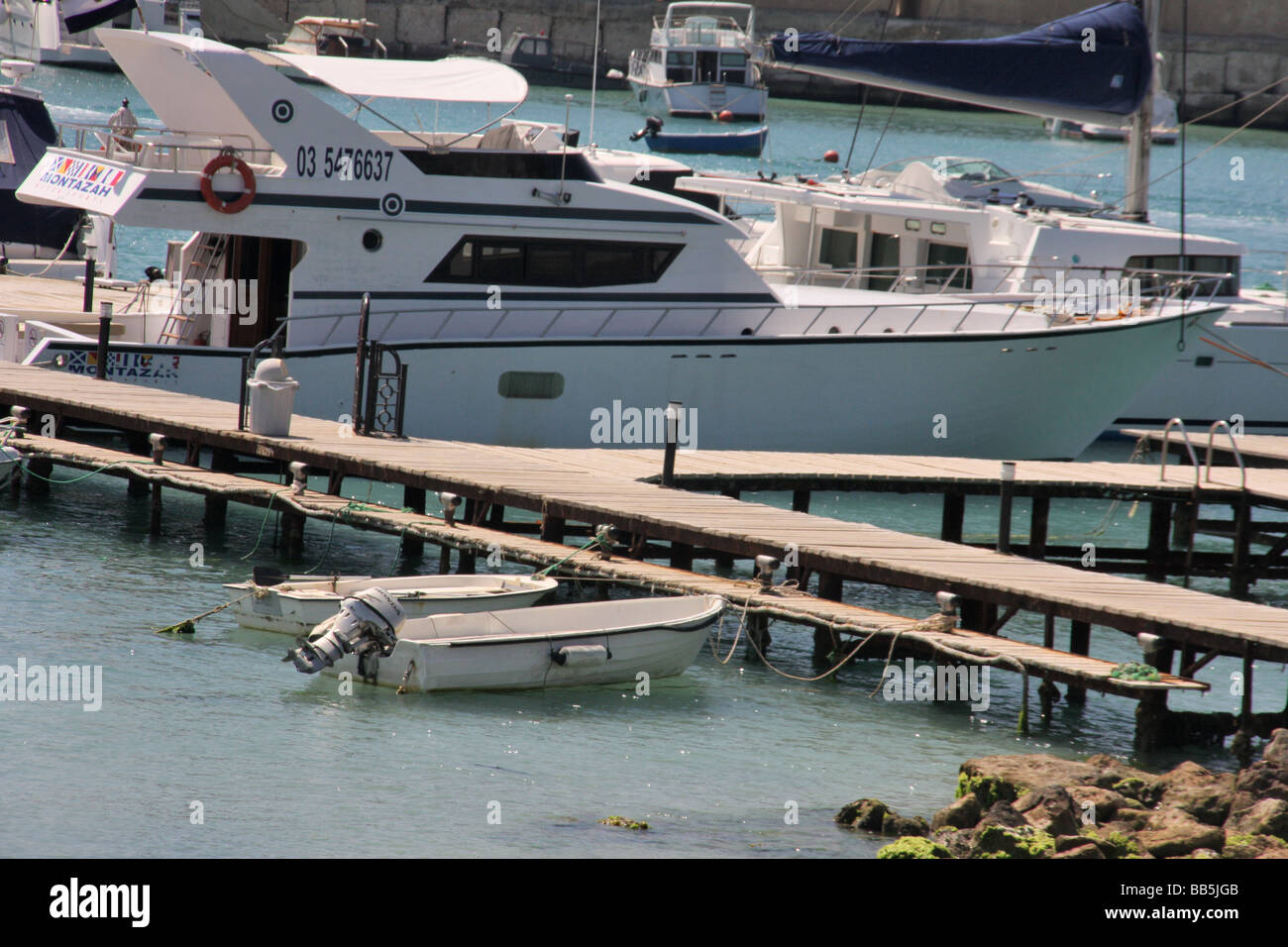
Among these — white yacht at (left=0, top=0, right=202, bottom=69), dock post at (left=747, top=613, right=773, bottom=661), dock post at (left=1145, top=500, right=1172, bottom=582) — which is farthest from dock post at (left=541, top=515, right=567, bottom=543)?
white yacht at (left=0, top=0, right=202, bottom=69)

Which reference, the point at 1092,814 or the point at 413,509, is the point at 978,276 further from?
the point at 1092,814

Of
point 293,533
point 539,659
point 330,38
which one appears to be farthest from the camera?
point 330,38

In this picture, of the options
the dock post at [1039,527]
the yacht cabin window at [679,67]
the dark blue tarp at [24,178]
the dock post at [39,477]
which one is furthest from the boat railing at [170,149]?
the yacht cabin window at [679,67]

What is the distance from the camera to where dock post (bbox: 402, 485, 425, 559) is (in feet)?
63.4

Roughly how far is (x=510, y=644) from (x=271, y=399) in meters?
5.13

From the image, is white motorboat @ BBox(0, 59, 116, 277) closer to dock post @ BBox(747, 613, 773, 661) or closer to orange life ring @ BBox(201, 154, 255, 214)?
orange life ring @ BBox(201, 154, 255, 214)

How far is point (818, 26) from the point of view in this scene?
292ft

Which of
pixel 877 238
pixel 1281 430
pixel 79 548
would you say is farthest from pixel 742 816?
pixel 1281 430

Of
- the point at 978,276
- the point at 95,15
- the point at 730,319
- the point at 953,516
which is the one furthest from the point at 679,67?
the point at 953,516

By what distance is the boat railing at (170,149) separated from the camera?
2019cm

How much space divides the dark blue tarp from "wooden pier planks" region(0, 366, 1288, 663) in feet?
33.5

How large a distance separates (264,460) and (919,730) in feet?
32.3

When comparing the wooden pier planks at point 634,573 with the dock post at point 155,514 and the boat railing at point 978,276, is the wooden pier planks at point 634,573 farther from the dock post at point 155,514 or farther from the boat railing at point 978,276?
the boat railing at point 978,276

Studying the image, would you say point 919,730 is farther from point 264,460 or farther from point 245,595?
point 264,460
